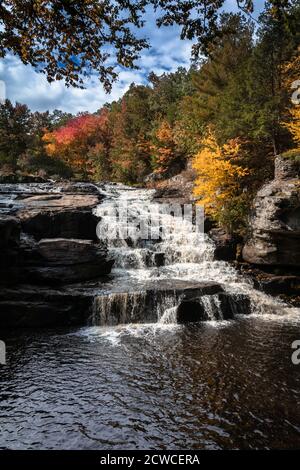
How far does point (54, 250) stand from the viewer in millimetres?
14000

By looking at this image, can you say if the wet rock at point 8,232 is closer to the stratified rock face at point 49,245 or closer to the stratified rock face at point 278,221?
the stratified rock face at point 49,245

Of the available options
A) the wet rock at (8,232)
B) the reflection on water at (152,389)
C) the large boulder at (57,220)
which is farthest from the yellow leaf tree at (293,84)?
the wet rock at (8,232)

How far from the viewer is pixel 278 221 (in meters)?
13.7

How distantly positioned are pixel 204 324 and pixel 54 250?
6.89 meters

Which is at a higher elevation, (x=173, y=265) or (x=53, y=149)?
(x=53, y=149)

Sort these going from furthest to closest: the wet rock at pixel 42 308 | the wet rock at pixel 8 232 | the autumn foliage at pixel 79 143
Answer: the autumn foliage at pixel 79 143, the wet rock at pixel 8 232, the wet rock at pixel 42 308

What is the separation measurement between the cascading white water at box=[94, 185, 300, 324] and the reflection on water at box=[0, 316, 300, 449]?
1224 mm

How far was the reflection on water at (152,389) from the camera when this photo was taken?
561cm

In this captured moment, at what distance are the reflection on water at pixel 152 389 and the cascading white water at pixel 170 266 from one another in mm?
1224

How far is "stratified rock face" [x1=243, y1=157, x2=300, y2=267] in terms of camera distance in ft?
44.4

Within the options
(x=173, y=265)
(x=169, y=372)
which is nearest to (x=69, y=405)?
(x=169, y=372)
